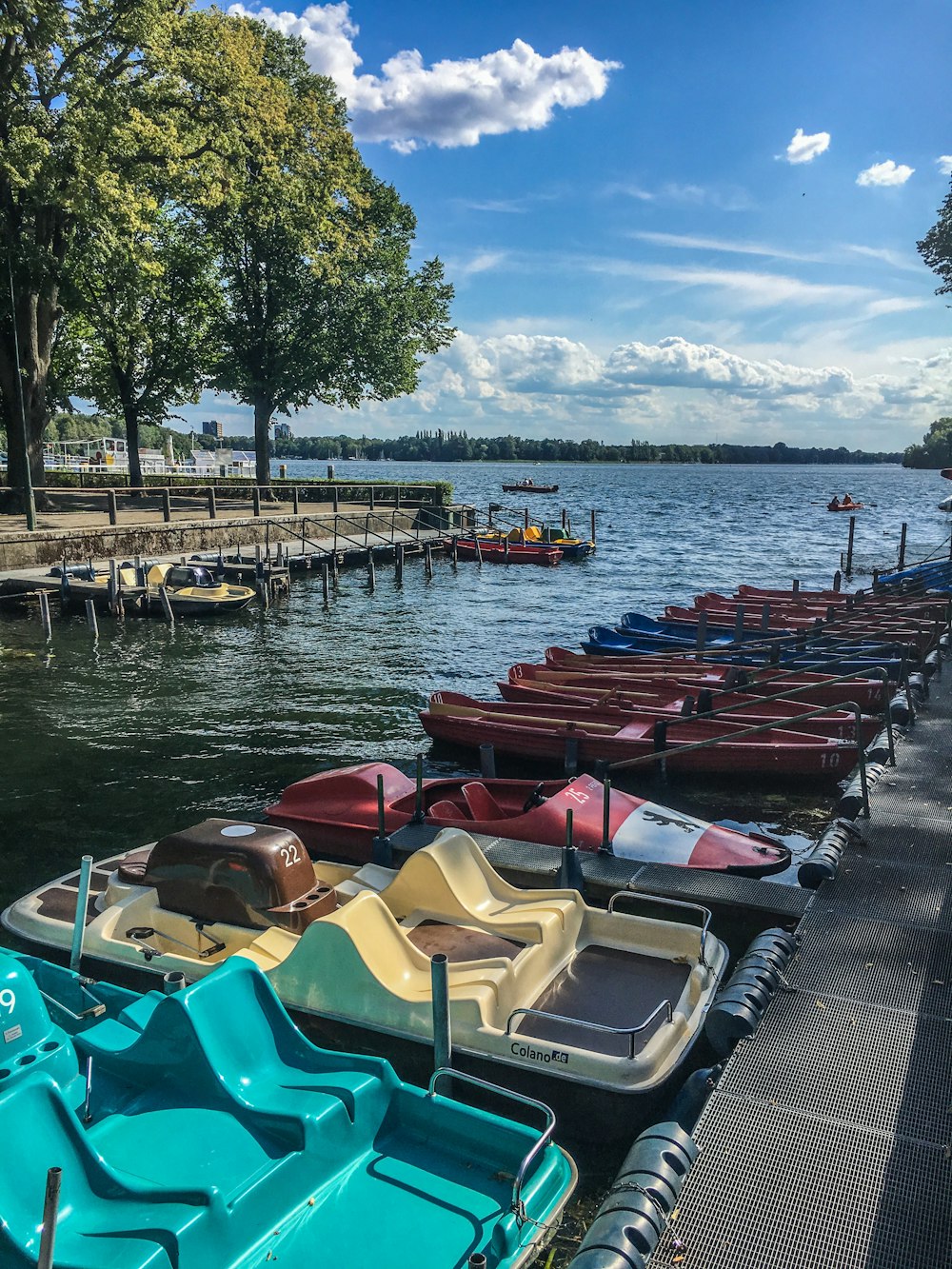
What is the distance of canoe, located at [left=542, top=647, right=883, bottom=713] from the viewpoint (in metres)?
16.7

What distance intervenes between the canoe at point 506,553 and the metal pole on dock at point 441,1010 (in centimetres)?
3984

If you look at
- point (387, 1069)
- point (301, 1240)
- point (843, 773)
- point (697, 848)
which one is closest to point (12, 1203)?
point (301, 1240)

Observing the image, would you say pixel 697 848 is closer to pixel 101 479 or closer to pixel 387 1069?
pixel 387 1069

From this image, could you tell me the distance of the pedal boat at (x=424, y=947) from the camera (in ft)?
21.9

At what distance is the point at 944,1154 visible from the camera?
4.99m

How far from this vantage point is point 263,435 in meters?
49.0

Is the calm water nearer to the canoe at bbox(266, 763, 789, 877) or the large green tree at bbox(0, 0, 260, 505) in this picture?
the canoe at bbox(266, 763, 789, 877)

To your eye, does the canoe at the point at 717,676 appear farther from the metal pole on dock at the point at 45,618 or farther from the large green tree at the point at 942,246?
the large green tree at the point at 942,246

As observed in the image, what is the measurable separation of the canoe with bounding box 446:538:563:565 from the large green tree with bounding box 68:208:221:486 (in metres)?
15.4

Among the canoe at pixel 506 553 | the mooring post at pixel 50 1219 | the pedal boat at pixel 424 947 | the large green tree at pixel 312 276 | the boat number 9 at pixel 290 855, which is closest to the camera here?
the mooring post at pixel 50 1219

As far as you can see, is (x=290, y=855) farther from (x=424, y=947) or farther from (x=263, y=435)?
(x=263, y=435)

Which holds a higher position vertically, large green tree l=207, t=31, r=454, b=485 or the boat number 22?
large green tree l=207, t=31, r=454, b=485

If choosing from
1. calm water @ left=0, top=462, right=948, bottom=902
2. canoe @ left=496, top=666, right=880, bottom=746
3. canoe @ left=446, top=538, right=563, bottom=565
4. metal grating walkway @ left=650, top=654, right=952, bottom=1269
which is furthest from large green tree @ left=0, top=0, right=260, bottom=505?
metal grating walkway @ left=650, top=654, right=952, bottom=1269

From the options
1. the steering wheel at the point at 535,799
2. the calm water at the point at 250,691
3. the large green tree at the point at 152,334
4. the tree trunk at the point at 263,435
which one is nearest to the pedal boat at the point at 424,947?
the steering wheel at the point at 535,799
